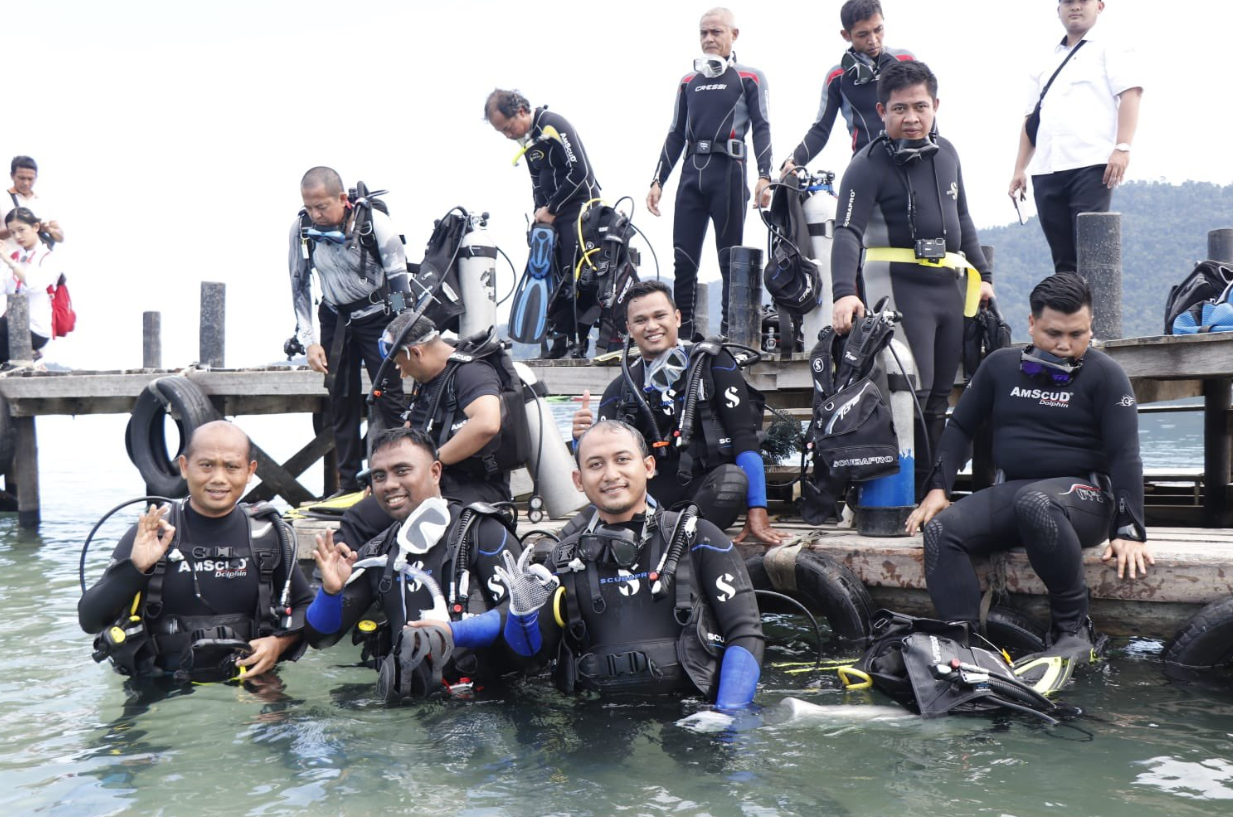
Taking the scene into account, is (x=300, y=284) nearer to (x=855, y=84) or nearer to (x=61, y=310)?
(x=855, y=84)

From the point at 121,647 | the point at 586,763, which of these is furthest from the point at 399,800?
the point at 121,647

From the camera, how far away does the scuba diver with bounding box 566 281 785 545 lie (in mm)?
4941

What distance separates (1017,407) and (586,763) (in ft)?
7.04

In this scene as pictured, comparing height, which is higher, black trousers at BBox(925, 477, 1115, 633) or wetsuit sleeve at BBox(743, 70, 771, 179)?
wetsuit sleeve at BBox(743, 70, 771, 179)

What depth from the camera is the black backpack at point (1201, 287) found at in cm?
625

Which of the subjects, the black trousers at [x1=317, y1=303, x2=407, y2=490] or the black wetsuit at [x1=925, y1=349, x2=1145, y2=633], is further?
the black trousers at [x1=317, y1=303, x2=407, y2=490]

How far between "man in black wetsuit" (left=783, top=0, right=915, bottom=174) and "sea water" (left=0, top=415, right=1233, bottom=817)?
3325 mm

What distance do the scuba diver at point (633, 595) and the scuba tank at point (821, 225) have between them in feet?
9.35

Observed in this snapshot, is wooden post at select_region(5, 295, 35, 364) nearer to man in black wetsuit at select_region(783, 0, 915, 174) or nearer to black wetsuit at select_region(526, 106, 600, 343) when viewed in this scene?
black wetsuit at select_region(526, 106, 600, 343)

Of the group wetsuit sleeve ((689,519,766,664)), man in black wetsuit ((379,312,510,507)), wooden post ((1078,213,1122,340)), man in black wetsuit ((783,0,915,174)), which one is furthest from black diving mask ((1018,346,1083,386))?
man in black wetsuit ((783,0,915,174))

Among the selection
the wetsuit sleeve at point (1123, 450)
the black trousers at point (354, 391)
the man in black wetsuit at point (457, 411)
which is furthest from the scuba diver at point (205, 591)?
the wetsuit sleeve at point (1123, 450)

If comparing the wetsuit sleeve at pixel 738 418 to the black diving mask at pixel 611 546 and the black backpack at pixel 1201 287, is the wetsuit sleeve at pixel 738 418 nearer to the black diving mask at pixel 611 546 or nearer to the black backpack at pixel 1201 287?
the black diving mask at pixel 611 546

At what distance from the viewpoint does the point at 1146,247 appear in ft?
253

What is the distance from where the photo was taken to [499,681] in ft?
14.8
